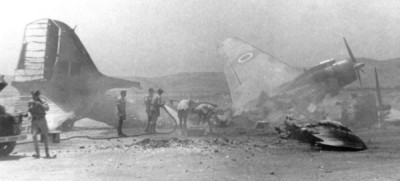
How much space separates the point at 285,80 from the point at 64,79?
1258 cm

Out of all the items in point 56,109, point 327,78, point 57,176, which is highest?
point 327,78

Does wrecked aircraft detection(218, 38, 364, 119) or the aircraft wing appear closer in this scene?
wrecked aircraft detection(218, 38, 364, 119)

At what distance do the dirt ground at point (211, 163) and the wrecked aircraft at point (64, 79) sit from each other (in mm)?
9646

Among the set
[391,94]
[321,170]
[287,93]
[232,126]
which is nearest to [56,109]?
[232,126]

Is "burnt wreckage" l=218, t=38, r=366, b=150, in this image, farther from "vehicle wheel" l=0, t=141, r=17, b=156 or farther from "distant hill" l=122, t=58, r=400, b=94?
"distant hill" l=122, t=58, r=400, b=94

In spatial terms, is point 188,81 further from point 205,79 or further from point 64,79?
point 64,79

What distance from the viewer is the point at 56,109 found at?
18.8 metres

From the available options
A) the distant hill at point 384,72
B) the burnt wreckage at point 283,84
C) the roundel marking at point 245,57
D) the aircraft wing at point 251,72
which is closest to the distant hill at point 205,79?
the distant hill at point 384,72

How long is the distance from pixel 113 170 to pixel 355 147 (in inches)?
237

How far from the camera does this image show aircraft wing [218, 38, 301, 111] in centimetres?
2125

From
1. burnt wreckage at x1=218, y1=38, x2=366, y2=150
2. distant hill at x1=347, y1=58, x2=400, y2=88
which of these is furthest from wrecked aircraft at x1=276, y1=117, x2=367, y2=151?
distant hill at x1=347, y1=58, x2=400, y2=88

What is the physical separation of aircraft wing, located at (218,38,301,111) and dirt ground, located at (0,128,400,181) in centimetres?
1049

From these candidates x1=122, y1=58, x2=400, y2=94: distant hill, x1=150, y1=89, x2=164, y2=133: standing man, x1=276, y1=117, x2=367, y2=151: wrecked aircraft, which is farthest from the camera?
x1=122, y1=58, x2=400, y2=94: distant hill

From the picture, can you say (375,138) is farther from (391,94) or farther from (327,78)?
(391,94)
